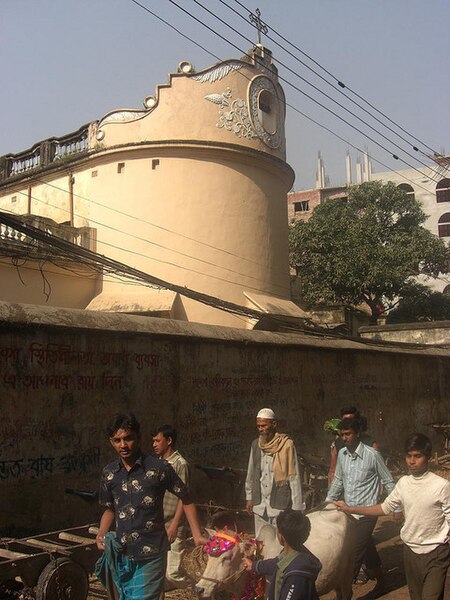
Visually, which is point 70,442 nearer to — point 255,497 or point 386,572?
point 255,497

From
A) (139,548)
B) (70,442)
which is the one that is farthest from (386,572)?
(139,548)

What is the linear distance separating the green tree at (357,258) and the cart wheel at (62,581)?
24.8m

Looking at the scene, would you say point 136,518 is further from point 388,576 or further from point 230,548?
point 388,576

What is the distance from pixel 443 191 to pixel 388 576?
45037mm

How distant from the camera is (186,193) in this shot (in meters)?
16.3

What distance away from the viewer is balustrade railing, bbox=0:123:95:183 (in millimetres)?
17708

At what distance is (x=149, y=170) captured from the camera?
16.3 m

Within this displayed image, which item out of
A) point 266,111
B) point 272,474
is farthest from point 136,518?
point 266,111

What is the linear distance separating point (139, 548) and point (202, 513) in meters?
3.16

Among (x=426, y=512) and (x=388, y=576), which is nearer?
(x=426, y=512)

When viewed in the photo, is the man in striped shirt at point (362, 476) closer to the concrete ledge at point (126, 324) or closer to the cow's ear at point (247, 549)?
the cow's ear at point (247, 549)

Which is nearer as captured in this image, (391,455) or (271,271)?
(391,455)

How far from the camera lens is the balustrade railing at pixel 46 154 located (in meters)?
17.7

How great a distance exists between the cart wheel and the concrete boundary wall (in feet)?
5.04
